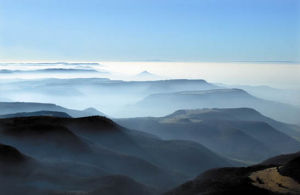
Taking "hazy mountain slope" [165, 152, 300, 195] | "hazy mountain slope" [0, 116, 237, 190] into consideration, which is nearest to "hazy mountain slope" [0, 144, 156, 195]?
"hazy mountain slope" [0, 116, 237, 190]

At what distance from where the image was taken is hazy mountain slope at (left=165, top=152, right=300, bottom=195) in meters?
41.2

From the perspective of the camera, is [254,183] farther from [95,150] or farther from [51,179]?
[95,150]

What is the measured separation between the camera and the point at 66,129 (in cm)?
10231

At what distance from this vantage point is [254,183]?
1731 inches

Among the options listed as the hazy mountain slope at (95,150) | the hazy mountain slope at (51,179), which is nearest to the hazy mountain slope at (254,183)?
the hazy mountain slope at (51,179)

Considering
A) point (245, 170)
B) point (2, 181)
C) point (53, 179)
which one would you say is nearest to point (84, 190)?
point (53, 179)

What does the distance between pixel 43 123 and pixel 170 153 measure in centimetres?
5096

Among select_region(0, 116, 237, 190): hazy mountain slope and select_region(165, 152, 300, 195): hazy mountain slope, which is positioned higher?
select_region(165, 152, 300, 195): hazy mountain slope

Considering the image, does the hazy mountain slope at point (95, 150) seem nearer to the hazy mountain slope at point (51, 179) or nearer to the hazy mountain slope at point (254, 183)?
the hazy mountain slope at point (51, 179)

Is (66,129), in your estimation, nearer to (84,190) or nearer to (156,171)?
(156,171)

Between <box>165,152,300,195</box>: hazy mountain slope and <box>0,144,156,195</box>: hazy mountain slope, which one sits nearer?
<box>165,152,300,195</box>: hazy mountain slope

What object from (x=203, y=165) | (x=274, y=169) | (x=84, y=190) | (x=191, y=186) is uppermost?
(x=274, y=169)

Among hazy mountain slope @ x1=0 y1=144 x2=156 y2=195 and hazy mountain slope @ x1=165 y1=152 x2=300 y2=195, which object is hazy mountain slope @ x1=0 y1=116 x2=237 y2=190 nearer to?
hazy mountain slope @ x1=0 y1=144 x2=156 y2=195

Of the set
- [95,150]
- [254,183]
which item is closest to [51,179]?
[95,150]
